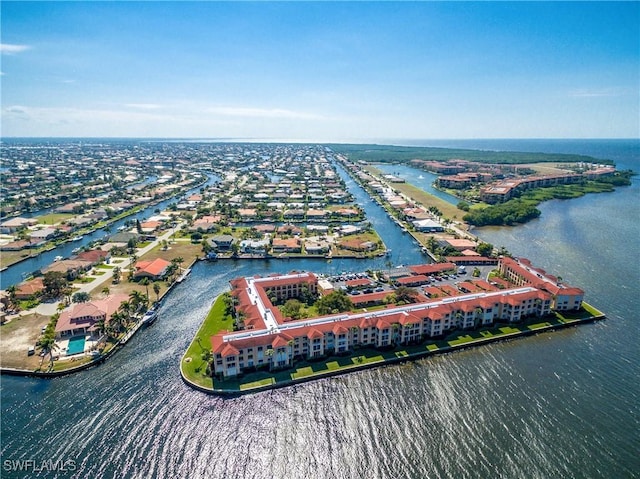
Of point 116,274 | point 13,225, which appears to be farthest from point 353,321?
point 13,225

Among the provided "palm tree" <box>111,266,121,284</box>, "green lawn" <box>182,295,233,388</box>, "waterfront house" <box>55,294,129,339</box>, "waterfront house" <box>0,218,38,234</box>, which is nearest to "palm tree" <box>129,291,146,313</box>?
"waterfront house" <box>55,294,129,339</box>

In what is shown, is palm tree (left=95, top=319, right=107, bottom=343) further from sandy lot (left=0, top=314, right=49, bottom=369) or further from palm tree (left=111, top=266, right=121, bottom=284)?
palm tree (left=111, top=266, right=121, bottom=284)

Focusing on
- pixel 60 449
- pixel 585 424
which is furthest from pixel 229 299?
pixel 585 424

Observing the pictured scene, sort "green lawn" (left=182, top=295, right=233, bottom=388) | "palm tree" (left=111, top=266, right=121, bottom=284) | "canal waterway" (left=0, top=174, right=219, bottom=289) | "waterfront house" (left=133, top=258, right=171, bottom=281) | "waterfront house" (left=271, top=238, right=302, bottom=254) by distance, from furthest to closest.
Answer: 1. "waterfront house" (left=271, top=238, right=302, bottom=254)
2. "canal waterway" (left=0, top=174, right=219, bottom=289)
3. "waterfront house" (left=133, top=258, right=171, bottom=281)
4. "palm tree" (left=111, top=266, right=121, bottom=284)
5. "green lawn" (left=182, top=295, right=233, bottom=388)

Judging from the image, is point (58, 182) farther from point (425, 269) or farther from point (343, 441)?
point (343, 441)

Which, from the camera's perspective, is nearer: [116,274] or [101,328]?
[101,328]

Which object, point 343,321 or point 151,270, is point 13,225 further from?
point 343,321
